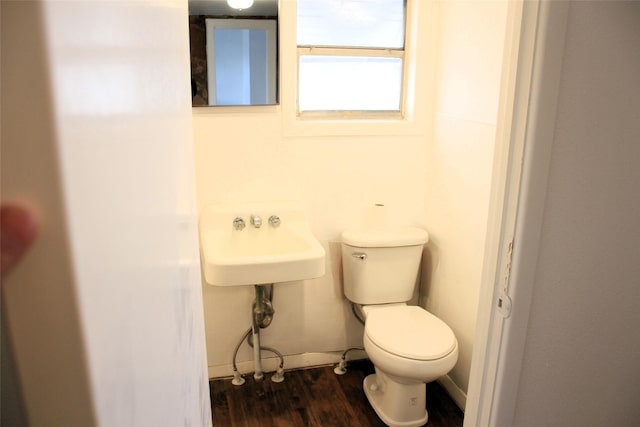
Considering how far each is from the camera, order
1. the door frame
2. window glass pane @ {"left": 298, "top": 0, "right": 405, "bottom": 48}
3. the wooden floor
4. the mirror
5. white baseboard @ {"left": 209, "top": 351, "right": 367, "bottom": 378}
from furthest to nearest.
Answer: white baseboard @ {"left": 209, "top": 351, "right": 367, "bottom": 378}
window glass pane @ {"left": 298, "top": 0, "right": 405, "bottom": 48}
the wooden floor
the mirror
the door frame

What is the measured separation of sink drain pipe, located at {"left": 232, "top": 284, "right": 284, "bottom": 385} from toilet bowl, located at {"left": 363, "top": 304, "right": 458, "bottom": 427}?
1.50ft

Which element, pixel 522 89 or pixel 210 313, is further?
pixel 210 313

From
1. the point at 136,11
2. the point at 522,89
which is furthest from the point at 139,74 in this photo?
the point at 522,89

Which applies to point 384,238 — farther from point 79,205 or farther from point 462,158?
point 79,205

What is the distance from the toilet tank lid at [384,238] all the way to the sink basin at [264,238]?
20 cm

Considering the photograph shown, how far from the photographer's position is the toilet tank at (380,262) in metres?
2.32

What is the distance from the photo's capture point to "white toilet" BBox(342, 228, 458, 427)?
1985mm

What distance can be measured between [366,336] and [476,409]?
0.91 m

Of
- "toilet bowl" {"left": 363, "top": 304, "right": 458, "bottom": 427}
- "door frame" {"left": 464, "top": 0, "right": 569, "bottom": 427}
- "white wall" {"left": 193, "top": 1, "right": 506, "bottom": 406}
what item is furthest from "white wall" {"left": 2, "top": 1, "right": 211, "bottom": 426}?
"white wall" {"left": 193, "top": 1, "right": 506, "bottom": 406}

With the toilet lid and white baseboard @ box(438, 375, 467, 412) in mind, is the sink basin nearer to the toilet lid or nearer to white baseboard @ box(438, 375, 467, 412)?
the toilet lid

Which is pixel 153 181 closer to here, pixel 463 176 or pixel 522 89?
pixel 522 89

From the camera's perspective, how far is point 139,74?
1.20 feet

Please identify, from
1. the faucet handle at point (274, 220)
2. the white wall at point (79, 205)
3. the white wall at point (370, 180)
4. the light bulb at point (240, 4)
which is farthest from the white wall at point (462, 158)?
the white wall at point (79, 205)

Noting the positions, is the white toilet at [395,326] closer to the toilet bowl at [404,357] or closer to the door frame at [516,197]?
the toilet bowl at [404,357]
